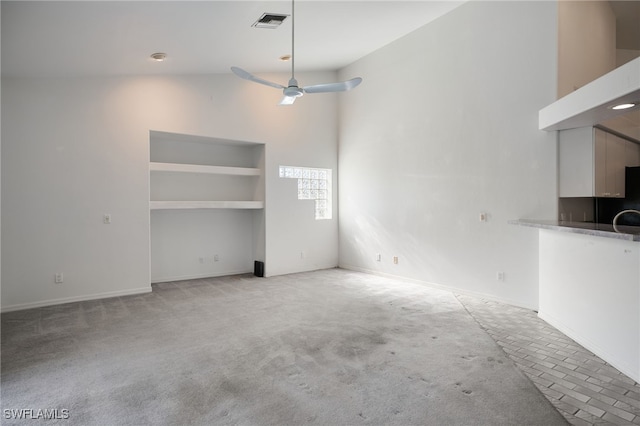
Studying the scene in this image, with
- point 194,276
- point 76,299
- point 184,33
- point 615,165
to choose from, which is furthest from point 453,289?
point 76,299

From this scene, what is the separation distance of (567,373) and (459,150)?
132 inches

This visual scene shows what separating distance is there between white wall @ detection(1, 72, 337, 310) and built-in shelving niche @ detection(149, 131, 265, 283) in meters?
0.36

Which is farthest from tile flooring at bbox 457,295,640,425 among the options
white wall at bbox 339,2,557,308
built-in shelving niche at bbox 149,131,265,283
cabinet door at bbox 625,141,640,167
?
built-in shelving niche at bbox 149,131,265,283

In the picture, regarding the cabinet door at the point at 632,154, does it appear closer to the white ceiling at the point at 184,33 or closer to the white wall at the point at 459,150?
the white wall at the point at 459,150

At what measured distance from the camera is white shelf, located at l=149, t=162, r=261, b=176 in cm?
582

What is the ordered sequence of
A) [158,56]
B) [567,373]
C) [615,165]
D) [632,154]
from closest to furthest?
1. [567,373]
2. [615,165]
3. [158,56]
4. [632,154]

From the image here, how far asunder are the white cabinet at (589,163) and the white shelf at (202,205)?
465 centimetres

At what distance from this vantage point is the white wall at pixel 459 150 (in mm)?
4641

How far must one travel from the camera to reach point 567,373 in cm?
292

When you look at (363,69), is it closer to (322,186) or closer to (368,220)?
(322,186)

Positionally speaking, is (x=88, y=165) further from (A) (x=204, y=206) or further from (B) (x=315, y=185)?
(B) (x=315, y=185)

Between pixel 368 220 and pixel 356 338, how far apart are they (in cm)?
360

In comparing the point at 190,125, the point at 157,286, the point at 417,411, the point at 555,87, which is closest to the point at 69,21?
the point at 190,125

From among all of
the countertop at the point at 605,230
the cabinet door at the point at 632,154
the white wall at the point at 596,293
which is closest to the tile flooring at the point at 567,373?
the white wall at the point at 596,293
